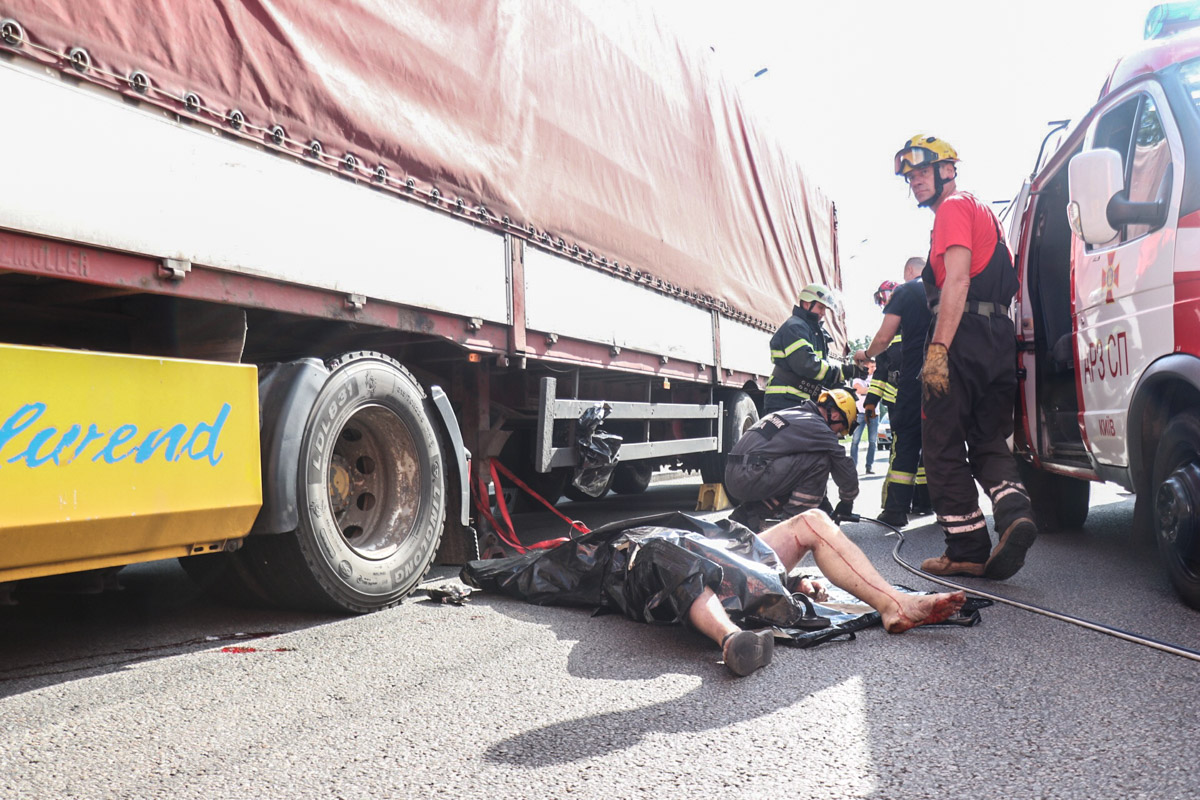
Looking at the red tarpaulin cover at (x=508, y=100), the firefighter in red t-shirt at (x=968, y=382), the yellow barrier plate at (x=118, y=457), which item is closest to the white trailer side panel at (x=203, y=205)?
the red tarpaulin cover at (x=508, y=100)

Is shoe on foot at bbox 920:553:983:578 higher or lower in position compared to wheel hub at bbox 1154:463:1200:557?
lower

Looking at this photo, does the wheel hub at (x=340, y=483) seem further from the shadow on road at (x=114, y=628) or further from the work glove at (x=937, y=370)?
the work glove at (x=937, y=370)

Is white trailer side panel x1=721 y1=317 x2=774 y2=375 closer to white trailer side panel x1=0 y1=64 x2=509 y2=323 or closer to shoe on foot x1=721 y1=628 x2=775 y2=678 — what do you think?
white trailer side panel x1=0 y1=64 x2=509 y2=323

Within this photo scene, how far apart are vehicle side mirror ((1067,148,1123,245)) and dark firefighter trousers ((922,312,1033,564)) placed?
0.87 m

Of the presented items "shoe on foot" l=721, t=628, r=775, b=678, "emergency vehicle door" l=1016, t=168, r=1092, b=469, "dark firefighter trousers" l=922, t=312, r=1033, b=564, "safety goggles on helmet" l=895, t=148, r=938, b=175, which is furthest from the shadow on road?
"emergency vehicle door" l=1016, t=168, r=1092, b=469

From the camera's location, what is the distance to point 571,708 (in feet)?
8.48

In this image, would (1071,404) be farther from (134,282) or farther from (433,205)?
(134,282)

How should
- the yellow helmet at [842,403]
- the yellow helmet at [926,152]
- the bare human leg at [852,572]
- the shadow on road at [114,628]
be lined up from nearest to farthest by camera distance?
the shadow on road at [114,628] < the bare human leg at [852,572] < the yellow helmet at [926,152] < the yellow helmet at [842,403]

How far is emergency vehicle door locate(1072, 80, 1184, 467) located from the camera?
366 cm

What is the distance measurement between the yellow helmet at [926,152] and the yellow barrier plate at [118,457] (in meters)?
3.53

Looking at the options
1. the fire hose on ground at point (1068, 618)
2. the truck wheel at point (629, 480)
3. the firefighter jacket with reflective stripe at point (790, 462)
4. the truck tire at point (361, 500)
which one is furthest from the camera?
the truck wheel at point (629, 480)

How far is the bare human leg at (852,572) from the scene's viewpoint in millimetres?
3217

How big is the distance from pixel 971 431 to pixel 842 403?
4.34ft

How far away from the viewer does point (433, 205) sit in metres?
4.19
